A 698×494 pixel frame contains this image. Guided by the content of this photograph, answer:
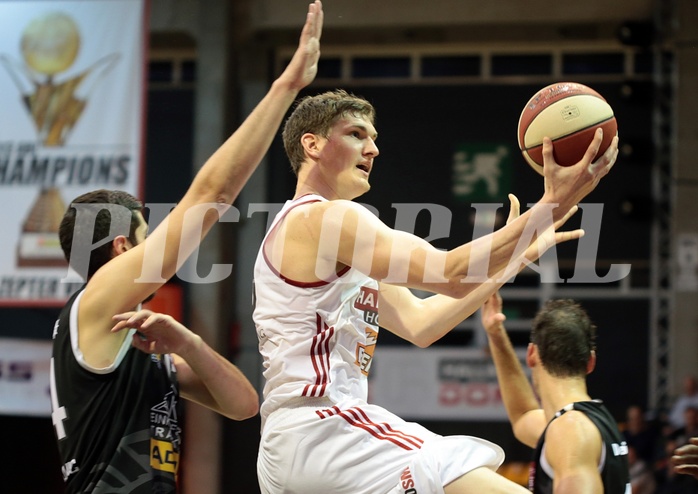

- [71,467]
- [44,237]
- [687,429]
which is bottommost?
[687,429]

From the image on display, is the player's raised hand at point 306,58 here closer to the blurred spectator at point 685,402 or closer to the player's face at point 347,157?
the player's face at point 347,157

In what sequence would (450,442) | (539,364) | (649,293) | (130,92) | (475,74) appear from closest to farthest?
1. (450,442)
2. (539,364)
3. (130,92)
4. (649,293)
5. (475,74)

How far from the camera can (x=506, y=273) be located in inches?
129

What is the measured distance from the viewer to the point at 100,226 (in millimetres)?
3309

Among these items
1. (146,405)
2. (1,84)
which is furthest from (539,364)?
(1,84)

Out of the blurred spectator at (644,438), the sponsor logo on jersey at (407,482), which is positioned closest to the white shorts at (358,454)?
the sponsor logo on jersey at (407,482)

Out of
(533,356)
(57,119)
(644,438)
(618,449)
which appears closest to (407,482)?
(618,449)

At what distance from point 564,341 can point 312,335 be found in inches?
45.9

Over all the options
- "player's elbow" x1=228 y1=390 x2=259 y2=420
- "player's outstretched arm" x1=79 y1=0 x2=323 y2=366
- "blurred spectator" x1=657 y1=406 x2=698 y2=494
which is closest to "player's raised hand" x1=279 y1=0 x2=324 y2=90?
"player's outstretched arm" x1=79 y1=0 x2=323 y2=366

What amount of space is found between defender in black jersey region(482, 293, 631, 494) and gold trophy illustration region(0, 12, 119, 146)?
674cm

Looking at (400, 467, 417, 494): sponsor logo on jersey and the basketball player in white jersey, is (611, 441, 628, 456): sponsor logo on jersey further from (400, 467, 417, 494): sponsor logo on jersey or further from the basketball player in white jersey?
(400, 467, 417, 494): sponsor logo on jersey

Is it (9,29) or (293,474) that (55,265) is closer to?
(9,29)

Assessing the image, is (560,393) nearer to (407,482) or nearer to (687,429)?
(407,482)

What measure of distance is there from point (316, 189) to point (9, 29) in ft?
24.3
